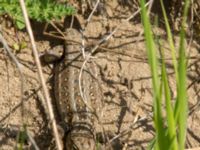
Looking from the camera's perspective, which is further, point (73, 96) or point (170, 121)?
point (73, 96)

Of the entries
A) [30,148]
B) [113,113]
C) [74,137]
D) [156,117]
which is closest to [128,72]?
[113,113]

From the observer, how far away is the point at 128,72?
15.5 ft

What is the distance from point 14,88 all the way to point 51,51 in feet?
1.84

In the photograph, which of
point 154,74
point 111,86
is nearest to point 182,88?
point 154,74

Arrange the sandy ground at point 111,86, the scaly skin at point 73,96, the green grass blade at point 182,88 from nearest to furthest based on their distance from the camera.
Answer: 1. the green grass blade at point 182,88
2. the sandy ground at point 111,86
3. the scaly skin at point 73,96

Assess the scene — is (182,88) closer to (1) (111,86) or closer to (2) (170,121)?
(2) (170,121)

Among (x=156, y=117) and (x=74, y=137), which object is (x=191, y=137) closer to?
(x=74, y=137)

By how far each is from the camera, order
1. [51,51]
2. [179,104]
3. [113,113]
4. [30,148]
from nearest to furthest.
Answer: [179,104], [30,148], [113,113], [51,51]

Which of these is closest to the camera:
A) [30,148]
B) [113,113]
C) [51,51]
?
[30,148]

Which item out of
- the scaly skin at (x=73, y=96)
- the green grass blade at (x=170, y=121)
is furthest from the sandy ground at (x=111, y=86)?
the green grass blade at (x=170, y=121)

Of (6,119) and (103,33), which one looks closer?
(6,119)

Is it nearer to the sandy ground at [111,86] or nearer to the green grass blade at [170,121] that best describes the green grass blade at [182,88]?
the green grass blade at [170,121]

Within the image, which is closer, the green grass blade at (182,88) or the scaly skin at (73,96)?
the green grass blade at (182,88)

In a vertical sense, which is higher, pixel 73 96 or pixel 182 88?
pixel 182 88
